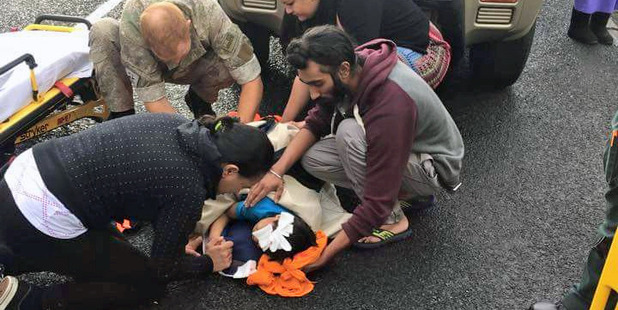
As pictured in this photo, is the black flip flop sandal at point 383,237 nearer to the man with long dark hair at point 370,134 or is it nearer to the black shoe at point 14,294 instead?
the man with long dark hair at point 370,134

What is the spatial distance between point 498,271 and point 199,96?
1651 mm

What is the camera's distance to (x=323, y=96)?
97.0 inches

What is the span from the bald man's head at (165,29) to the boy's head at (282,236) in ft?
2.60

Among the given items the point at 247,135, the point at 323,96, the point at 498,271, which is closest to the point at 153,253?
the point at 247,135

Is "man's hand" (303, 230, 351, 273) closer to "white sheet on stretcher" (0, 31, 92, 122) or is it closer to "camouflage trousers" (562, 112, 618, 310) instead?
"camouflage trousers" (562, 112, 618, 310)

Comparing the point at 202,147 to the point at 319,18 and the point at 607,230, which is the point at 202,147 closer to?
the point at 319,18

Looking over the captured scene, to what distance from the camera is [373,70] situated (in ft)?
7.59

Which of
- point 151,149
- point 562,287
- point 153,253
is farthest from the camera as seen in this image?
point 562,287

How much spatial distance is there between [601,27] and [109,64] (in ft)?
10.6

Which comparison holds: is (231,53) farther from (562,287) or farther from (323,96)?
(562,287)

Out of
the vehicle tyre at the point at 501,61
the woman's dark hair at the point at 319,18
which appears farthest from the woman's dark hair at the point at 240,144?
the vehicle tyre at the point at 501,61

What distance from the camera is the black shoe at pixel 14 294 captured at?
223 centimetres

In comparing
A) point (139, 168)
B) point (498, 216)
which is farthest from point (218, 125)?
point (498, 216)

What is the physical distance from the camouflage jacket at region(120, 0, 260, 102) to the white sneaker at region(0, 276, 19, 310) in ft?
3.25
